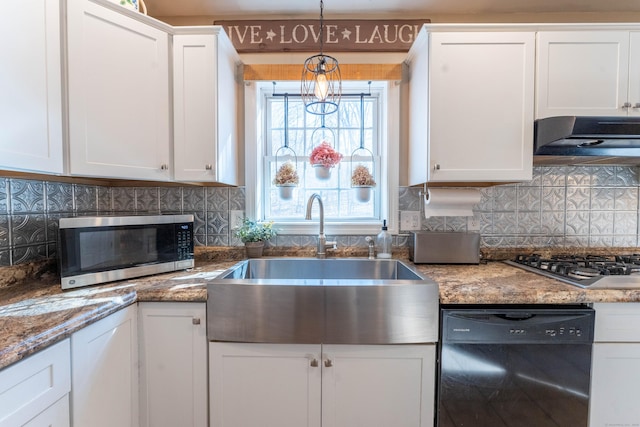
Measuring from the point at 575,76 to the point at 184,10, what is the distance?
2.24m

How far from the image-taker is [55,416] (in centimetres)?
85

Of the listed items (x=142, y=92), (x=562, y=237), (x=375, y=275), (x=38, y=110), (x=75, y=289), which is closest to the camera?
(x=38, y=110)

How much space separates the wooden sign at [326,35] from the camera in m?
1.80

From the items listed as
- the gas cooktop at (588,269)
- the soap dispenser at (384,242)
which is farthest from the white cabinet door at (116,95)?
the gas cooktop at (588,269)

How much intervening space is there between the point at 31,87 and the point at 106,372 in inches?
42.5

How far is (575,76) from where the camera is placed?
143 centimetres

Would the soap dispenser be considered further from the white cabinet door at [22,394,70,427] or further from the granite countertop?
the white cabinet door at [22,394,70,427]

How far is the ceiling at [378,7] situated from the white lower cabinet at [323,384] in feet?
6.23

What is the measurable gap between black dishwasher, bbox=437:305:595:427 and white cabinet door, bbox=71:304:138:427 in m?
1.26

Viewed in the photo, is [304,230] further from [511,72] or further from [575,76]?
[575,76]

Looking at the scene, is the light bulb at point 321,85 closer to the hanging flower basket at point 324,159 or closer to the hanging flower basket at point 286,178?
the hanging flower basket at point 324,159

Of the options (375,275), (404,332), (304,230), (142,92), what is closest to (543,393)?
(404,332)

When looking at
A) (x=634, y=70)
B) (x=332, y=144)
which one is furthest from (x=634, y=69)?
(x=332, y=144)

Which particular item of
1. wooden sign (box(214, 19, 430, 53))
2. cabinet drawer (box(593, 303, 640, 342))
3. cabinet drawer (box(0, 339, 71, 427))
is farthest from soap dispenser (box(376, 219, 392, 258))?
cabinet drawer (box(0, 339, 71, 427))
